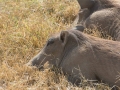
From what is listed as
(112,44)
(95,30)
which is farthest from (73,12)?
(112,44)

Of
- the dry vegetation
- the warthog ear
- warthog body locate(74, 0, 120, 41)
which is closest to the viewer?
the dry vegetation

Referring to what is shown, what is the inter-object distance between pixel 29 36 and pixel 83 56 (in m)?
1.98

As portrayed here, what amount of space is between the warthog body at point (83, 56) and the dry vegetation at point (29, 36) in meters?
0.17

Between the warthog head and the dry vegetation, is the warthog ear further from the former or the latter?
the dry vegetation

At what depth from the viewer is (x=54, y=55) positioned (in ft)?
18.5

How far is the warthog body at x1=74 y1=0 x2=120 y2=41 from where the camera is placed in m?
6.77

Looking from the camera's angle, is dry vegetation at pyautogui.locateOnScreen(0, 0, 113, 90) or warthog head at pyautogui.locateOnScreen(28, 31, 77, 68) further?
warthog head at pyautogui.locateOnScreen(28, 31, 77, 68)

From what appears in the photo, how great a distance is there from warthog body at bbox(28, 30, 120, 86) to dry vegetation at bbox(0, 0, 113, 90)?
17 centimetres

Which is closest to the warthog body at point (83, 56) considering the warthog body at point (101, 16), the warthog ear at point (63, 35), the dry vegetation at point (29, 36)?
the warthog ear at point (63, 35)

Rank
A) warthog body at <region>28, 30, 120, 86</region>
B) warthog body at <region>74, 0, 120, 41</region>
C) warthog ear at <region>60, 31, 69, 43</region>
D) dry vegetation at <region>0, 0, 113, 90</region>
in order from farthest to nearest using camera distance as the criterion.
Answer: warthog body at <region>74, 0, 120, 41</region>
warthog ear at <region>60, 31, 69, 43</region>
dry vegetation at <region>0, 0, 113, 90</region>
warthog body at <region>28, 30, 120, 86</region>

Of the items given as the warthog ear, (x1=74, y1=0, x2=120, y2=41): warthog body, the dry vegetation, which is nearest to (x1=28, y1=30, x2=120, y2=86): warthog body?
the warthog ear

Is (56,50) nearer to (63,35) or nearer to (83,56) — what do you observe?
(63,35)

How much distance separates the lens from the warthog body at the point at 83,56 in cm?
487

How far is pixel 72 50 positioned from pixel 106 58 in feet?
2.26
